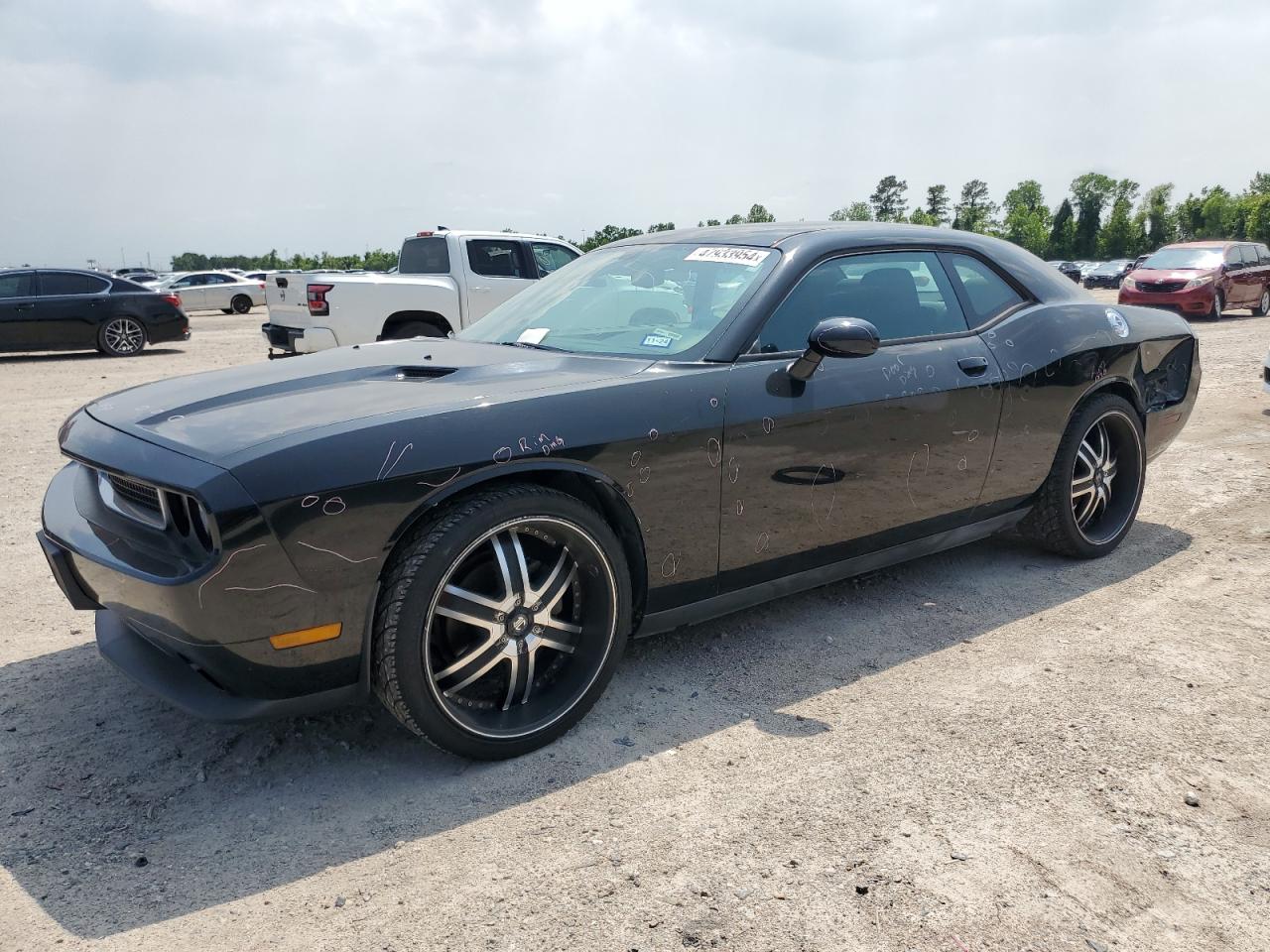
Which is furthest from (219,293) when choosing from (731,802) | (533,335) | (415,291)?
(731,802)

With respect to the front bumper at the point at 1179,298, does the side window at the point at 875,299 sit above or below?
above

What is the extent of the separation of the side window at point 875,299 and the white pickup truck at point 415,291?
21.9 ft

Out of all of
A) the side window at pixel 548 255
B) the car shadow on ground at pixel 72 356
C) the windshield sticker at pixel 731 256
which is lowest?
the car shadow on ground at pixel 72 356

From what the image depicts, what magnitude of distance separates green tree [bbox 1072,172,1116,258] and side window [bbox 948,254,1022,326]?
101 meters

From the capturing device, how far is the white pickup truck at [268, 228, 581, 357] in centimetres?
1029

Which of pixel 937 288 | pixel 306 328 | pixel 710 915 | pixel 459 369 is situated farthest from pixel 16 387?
pixel 710 915

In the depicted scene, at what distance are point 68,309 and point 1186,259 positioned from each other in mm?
19484

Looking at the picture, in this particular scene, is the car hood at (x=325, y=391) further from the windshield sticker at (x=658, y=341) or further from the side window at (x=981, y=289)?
the side window at (x=981, y=289)

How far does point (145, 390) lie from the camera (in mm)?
3186

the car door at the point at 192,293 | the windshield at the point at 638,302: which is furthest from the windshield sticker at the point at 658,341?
the car door at the point at 192,293

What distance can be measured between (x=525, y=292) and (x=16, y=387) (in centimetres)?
915

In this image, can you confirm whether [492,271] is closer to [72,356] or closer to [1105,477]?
[72,356]

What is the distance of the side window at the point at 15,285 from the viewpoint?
13.4 metres

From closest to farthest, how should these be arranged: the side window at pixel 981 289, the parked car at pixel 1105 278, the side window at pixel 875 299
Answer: the side window at pixel 875 299 → the side window at pixel 981 289 → the parked car at pixel 1105 278
